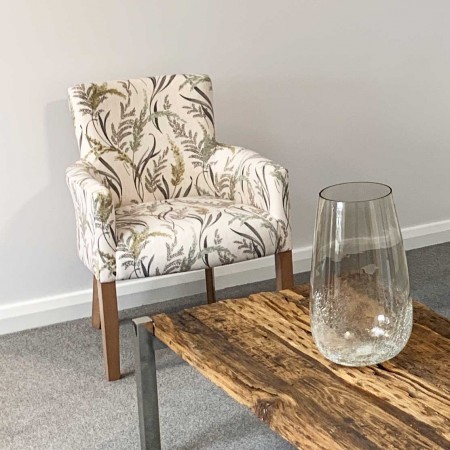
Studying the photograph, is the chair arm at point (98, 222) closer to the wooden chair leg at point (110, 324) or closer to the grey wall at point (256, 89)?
the wooden chair leg at point (110, 324)

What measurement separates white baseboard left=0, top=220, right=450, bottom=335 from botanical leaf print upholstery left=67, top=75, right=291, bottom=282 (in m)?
0.42

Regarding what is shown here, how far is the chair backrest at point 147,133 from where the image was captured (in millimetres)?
2795

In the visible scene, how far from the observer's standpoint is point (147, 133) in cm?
289

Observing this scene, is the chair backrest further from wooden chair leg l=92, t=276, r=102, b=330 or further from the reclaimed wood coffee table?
the reclaimed wood coffee table

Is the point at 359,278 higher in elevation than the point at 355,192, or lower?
lower

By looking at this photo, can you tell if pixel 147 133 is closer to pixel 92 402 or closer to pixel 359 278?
pixel 92 402

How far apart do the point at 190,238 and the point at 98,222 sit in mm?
275

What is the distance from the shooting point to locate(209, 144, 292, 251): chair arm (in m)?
2.63

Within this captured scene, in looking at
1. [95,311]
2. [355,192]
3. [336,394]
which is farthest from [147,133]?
[336,394]

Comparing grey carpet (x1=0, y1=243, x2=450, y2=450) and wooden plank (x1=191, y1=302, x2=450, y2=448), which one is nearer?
wooden plank (x1=191, y1=302, x2=450, y2=448)

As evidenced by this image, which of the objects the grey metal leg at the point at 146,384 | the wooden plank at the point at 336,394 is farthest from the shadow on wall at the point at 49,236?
the wooden plank at the point at 336,394

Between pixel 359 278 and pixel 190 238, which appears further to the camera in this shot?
pixel 190 238

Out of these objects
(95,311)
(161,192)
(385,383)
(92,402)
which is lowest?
(92,402)

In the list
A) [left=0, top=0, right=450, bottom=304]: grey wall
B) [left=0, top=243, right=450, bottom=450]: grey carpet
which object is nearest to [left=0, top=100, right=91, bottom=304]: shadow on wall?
[left=0, top=0, right=450, bottom=304]: grey wall
